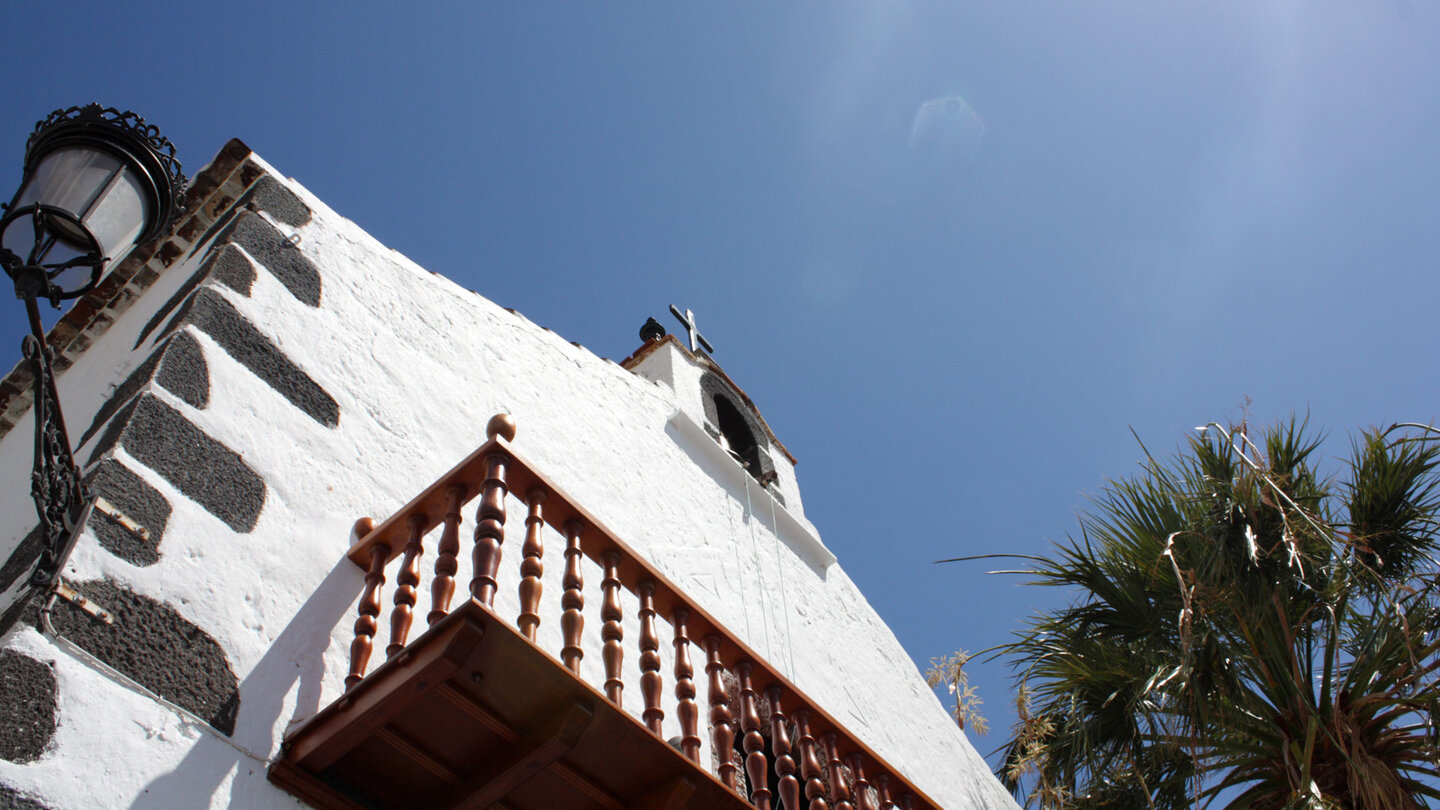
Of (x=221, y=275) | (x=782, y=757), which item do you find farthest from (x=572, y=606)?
(x=221, y=275)

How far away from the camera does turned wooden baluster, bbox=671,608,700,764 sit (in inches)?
120

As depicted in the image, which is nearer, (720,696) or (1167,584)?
(720,696)

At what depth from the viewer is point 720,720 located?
10.9 feet

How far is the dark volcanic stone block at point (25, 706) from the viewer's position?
2182 millimetres

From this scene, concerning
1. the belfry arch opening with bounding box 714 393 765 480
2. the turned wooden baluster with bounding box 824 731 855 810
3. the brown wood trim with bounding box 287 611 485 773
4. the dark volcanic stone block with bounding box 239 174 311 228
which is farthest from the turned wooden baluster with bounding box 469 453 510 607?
the belfry arch opening with bounding box 714 393 765 480

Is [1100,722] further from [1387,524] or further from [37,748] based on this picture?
[37,748]

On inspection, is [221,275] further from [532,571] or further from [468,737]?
[468,737]

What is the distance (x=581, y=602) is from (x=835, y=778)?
1.19 m

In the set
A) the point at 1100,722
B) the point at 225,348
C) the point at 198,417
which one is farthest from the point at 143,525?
the point at 1100,722

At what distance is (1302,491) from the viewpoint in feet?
16.7

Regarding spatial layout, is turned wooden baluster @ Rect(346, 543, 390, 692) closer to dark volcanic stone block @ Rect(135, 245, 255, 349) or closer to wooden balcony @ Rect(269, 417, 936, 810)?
wooden balcony @ Rect(269, 417, 936, 810)

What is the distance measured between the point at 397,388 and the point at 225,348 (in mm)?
749

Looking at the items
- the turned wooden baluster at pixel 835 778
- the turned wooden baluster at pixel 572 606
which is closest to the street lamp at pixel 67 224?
the turned wooden baluster at pixel 572 606

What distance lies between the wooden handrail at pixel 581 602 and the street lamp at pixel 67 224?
0.76 meters
